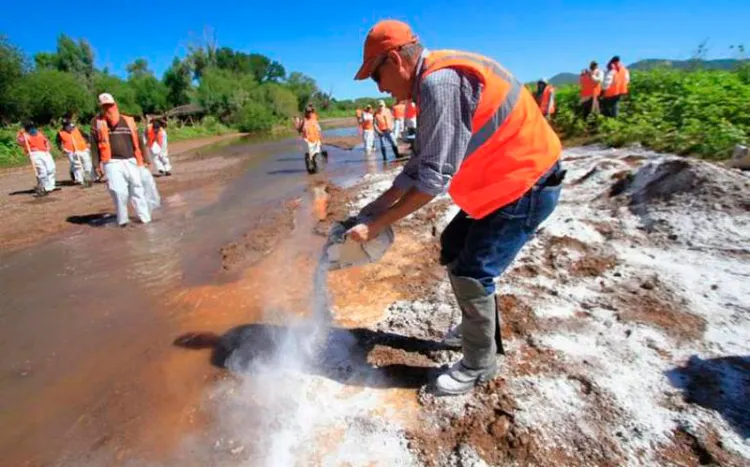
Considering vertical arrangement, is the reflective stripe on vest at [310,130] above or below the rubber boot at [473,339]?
above

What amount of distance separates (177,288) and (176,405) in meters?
2.04

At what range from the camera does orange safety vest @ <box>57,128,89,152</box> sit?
1093 centimetres

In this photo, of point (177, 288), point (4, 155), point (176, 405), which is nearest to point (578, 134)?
point (177, 288)

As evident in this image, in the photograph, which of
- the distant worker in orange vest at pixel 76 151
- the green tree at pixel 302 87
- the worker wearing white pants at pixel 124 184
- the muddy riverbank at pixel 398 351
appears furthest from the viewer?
the green tree at pixel 302 87

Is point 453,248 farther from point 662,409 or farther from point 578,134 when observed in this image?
point 578,134

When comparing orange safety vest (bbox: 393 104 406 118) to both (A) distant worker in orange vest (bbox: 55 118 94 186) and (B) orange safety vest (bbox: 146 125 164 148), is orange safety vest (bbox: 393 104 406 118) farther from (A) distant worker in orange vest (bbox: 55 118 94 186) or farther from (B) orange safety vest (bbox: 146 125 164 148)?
(A) distant worker in orange vest (bbox: 55 118 94 186)

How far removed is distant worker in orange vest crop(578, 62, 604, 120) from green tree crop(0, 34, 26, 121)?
3244cm

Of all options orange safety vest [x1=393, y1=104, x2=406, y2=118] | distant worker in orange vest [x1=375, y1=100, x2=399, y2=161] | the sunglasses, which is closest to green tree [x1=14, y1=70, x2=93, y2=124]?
orange safety vest [x1=393, y1=104, x2=406, y2=118]

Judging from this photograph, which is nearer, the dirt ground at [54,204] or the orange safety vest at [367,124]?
the dirt ground at [54,204]

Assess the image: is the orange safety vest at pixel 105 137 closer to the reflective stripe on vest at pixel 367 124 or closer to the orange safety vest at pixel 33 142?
the orange safety vest at pixel 33 142

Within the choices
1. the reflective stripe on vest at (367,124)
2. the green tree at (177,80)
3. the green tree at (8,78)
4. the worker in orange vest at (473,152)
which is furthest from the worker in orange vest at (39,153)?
the green tree at (177,80)

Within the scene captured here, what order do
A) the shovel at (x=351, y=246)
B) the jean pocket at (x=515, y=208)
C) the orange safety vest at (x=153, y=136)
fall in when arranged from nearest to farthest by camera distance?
the jean pocket at (x=515, y=208)
the shovel at (x=351, y=246)
the orange safety vest at (x=153, y=136)

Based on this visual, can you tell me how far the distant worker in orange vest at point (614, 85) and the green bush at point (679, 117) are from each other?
13.4 inches

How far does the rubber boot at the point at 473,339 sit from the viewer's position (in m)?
2.02
